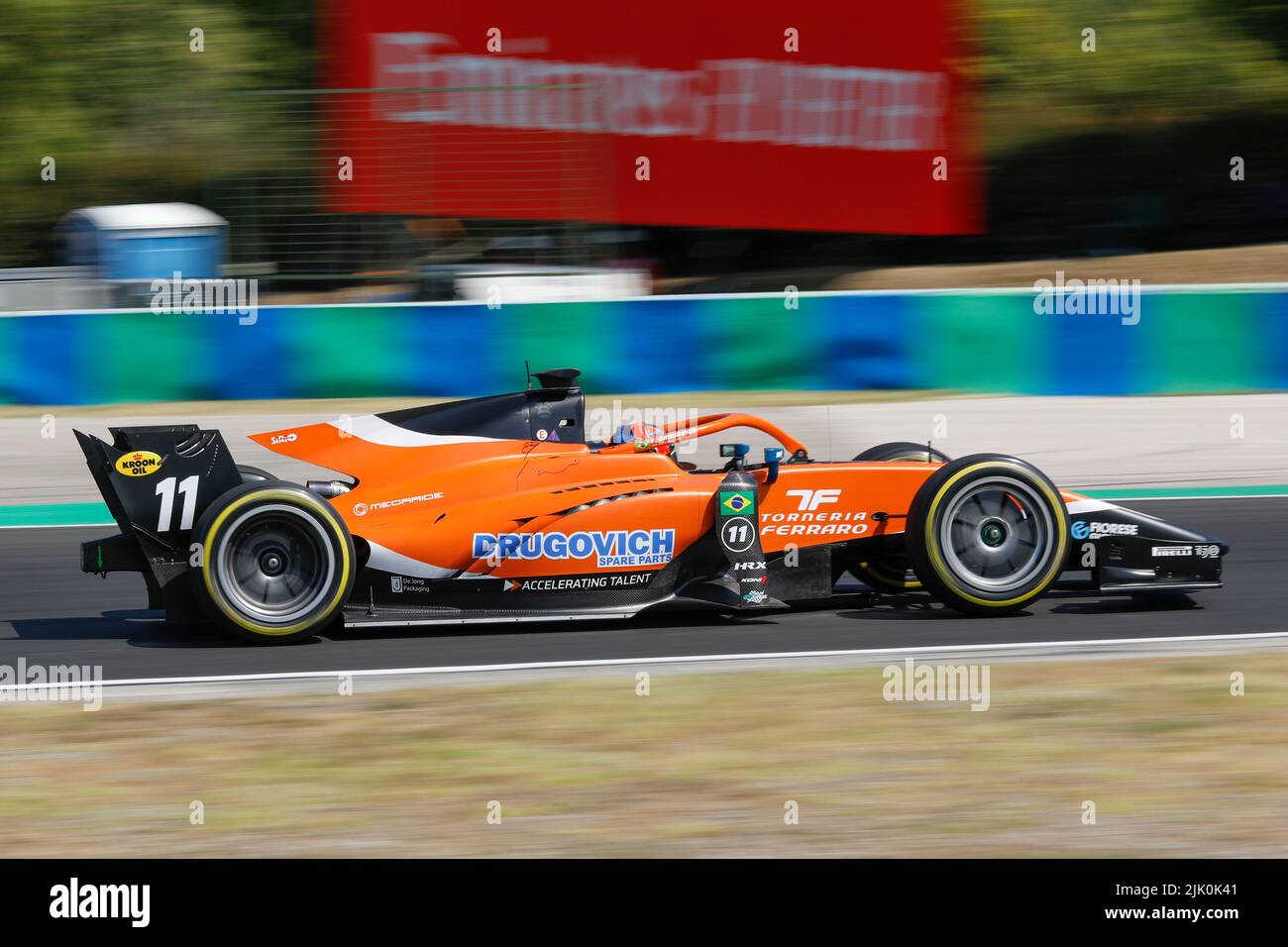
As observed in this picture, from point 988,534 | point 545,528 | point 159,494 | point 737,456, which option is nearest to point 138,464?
point 159,494

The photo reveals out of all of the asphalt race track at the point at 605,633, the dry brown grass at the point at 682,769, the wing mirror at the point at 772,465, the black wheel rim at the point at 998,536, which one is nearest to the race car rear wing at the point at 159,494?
the asphalt race track at the point at 605,633

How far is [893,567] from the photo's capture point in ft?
25.2

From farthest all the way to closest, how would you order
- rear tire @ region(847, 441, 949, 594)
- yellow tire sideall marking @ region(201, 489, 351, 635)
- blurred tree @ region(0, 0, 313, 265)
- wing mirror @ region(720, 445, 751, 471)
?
blurred tree @ region(0, 0, 313, 265) < rear tire @ region(847, 441, 949, 594) < wing mirror @ region(720, 445, 751, 471) < yellow tire sideall marking @ region(201, 489, 351, 635)

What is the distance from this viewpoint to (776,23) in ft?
55.4

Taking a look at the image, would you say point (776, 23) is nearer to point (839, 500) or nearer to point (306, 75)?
point (306, 75)

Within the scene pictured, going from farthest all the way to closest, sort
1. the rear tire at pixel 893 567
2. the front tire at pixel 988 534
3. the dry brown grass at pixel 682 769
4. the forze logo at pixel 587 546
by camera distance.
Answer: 1. the rear tire at pixel 893 567
2. the front tire at pixel 988 534
3. the forze logo at pixel 587 546
4. the dry brown grass at pixel 682 769

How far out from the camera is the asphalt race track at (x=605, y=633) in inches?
260

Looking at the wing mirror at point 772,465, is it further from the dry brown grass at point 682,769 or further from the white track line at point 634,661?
the dry brown grass at point 682,769

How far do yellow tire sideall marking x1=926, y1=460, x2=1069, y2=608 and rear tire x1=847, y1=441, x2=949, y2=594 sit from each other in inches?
24.4

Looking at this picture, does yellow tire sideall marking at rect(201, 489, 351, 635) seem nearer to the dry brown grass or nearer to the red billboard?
the dry brown grass

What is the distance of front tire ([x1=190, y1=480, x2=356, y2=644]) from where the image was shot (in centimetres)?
653

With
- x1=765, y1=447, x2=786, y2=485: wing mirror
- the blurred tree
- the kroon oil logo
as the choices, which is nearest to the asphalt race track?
x1=765, y1=447, x2=786, y2=485: wing mirror

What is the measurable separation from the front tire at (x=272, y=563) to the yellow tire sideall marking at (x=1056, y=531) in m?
2.49

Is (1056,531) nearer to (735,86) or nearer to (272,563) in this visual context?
(272,563)
